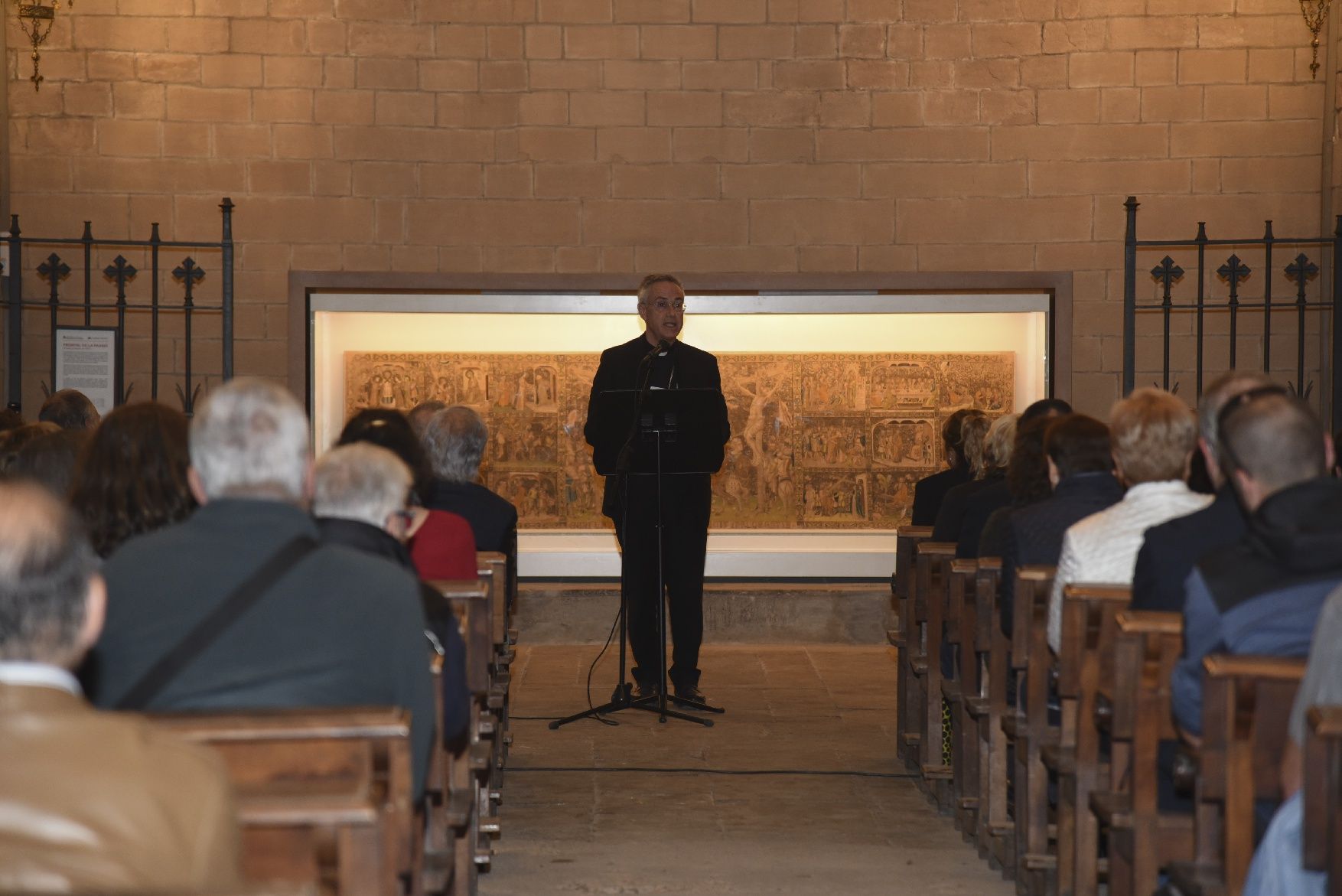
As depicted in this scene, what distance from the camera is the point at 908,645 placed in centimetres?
564

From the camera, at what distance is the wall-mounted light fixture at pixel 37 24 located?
7.86 metres

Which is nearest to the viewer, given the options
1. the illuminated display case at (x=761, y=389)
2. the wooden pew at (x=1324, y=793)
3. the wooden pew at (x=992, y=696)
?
the wooden pew at (x=1324, y=793)

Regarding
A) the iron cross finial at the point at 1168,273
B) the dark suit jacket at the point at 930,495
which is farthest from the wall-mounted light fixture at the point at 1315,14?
the dark suit jacket at the point at 930,495

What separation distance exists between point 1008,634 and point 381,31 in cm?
576

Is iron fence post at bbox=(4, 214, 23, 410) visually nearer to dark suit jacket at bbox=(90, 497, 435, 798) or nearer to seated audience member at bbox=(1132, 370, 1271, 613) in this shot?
dark suit jacket at bbox=(90, 497, 435, 798)

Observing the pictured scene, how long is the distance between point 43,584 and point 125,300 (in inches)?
279

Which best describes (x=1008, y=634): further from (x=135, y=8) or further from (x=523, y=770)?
(x=135, y=8)

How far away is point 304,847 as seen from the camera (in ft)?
6.79

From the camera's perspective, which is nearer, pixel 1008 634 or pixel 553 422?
pixel 1008 634

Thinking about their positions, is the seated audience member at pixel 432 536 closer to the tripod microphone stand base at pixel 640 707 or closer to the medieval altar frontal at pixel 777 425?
the tripod microphone stand base at pixel 640 707

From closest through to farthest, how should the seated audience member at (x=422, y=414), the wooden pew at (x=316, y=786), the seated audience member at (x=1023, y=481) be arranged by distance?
the wooden pew at (x=316, y=786) < the seated audience member at (x=1023, y=481) < the seated audience member at (x=422, y=414)

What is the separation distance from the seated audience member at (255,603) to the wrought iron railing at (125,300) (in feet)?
14.8

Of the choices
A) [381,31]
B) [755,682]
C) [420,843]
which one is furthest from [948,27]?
[420,843]

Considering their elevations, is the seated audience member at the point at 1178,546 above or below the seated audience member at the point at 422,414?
below
